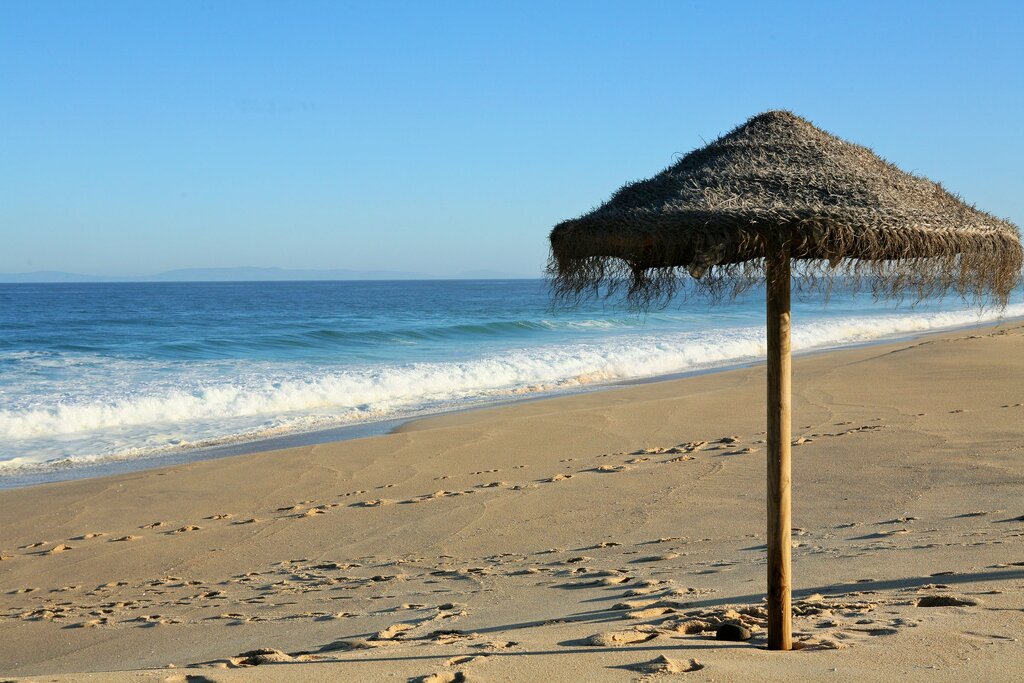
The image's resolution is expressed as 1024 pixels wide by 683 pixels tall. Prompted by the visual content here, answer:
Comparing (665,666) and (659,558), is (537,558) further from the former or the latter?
(665,666)

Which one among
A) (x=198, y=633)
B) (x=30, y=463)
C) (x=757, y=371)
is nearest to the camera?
(x=198, y=633)

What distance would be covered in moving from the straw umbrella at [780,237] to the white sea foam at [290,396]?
4997 millimetres

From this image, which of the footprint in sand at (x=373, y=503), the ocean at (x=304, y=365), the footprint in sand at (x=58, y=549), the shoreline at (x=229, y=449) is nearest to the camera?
the footprint in sand at (x=58, y=549)

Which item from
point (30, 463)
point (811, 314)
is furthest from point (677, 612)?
point (811, 314)

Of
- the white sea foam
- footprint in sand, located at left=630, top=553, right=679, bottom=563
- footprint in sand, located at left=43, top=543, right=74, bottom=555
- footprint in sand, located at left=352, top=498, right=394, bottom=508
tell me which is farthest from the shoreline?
footprint in sand, located at left=630, top=553, right=679, bottom=563

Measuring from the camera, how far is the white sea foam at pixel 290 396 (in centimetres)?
1348

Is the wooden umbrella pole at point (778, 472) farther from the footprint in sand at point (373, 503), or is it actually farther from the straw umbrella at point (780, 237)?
the footprint in sand at point (373, 503)

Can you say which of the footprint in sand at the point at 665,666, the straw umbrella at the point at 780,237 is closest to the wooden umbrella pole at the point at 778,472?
the straw umbrella at the point at 780,237

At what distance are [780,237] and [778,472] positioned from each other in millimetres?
1041

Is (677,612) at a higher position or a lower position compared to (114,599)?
higher

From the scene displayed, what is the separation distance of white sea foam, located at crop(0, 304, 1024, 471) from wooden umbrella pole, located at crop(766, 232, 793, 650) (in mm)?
5430

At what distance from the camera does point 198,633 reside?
17.3ft

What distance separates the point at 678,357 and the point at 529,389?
22.3 feet

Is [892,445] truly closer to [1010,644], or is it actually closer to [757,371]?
[1010,644]
